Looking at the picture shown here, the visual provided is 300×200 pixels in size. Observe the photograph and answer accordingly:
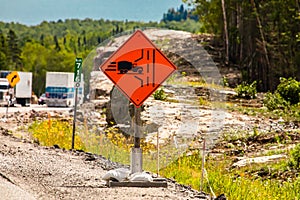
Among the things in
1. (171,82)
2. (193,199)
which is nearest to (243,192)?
(193,199)

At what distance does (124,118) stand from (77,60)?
228 centimetres

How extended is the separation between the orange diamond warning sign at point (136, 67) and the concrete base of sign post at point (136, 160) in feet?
2.65

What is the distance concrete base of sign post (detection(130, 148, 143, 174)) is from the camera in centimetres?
1125

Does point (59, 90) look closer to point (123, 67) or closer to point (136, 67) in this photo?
point (123, 67)

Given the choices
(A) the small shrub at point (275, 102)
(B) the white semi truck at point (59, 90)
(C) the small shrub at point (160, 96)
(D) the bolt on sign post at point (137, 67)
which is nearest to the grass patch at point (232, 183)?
(D) the bolt on sign post at point (137, 67)

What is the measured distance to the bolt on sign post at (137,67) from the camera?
10.9m

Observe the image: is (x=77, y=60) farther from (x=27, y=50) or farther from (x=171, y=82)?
(x=27, y=50)

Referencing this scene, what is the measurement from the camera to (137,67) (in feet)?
35.9

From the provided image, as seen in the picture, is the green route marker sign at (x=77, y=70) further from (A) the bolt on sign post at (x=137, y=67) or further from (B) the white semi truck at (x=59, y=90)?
(B) the white semi truck at (x=59, y=90)

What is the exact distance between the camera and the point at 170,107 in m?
21.5

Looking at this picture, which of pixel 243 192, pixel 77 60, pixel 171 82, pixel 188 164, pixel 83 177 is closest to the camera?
pixel 243 192

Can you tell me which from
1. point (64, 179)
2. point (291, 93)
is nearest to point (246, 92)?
point (291, 93)

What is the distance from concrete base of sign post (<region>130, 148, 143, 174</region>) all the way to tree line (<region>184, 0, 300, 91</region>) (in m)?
31.0

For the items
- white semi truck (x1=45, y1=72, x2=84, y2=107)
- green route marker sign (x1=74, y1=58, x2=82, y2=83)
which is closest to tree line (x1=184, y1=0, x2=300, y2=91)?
white semi truck (x1=45, y1=72, x2=84, y2=107)
